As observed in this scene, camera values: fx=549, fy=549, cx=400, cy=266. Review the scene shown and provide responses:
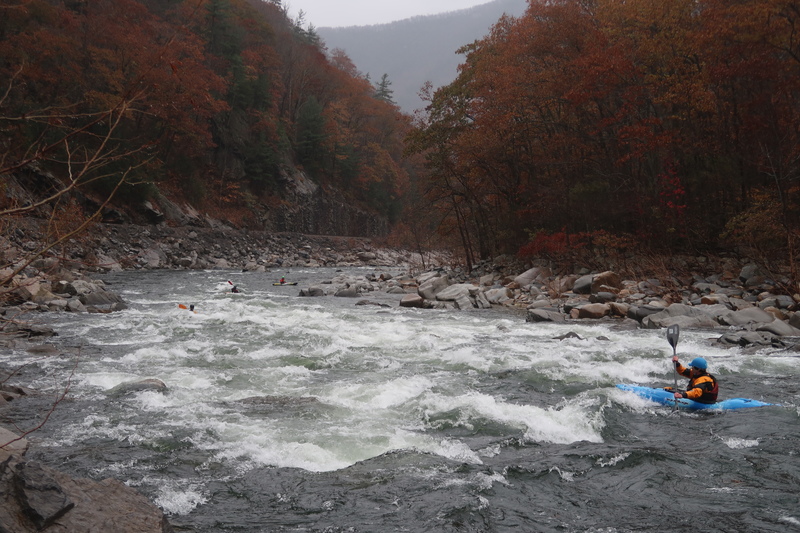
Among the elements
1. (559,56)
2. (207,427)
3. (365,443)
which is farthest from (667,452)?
(559,56)

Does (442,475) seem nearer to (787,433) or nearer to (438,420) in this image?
(438,420)

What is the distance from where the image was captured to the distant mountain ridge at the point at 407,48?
172000mm

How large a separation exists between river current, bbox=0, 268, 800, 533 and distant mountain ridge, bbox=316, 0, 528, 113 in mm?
160978

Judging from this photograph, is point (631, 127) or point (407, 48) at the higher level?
point (407, 48)

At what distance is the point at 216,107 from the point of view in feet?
96.4

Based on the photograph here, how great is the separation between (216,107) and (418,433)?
28.1 metres

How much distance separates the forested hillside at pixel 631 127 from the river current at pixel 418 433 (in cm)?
732

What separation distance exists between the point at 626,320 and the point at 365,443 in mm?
8217

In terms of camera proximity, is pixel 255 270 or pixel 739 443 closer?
pixel 739 443

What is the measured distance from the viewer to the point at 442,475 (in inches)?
165

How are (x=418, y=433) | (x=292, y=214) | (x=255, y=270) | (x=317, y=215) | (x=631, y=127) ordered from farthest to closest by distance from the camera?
(x=317, y=215), (x=292, y=214), (x=255, y=270), (x=631, y=127), (x=418, y=433)

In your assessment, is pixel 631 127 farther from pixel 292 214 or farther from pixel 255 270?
pixel 292 214

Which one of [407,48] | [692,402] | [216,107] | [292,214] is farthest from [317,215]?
[407,48]

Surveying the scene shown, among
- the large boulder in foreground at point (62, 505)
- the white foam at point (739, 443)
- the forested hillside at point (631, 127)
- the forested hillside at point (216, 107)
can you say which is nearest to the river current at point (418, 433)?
the white foam at point (739, 443)
